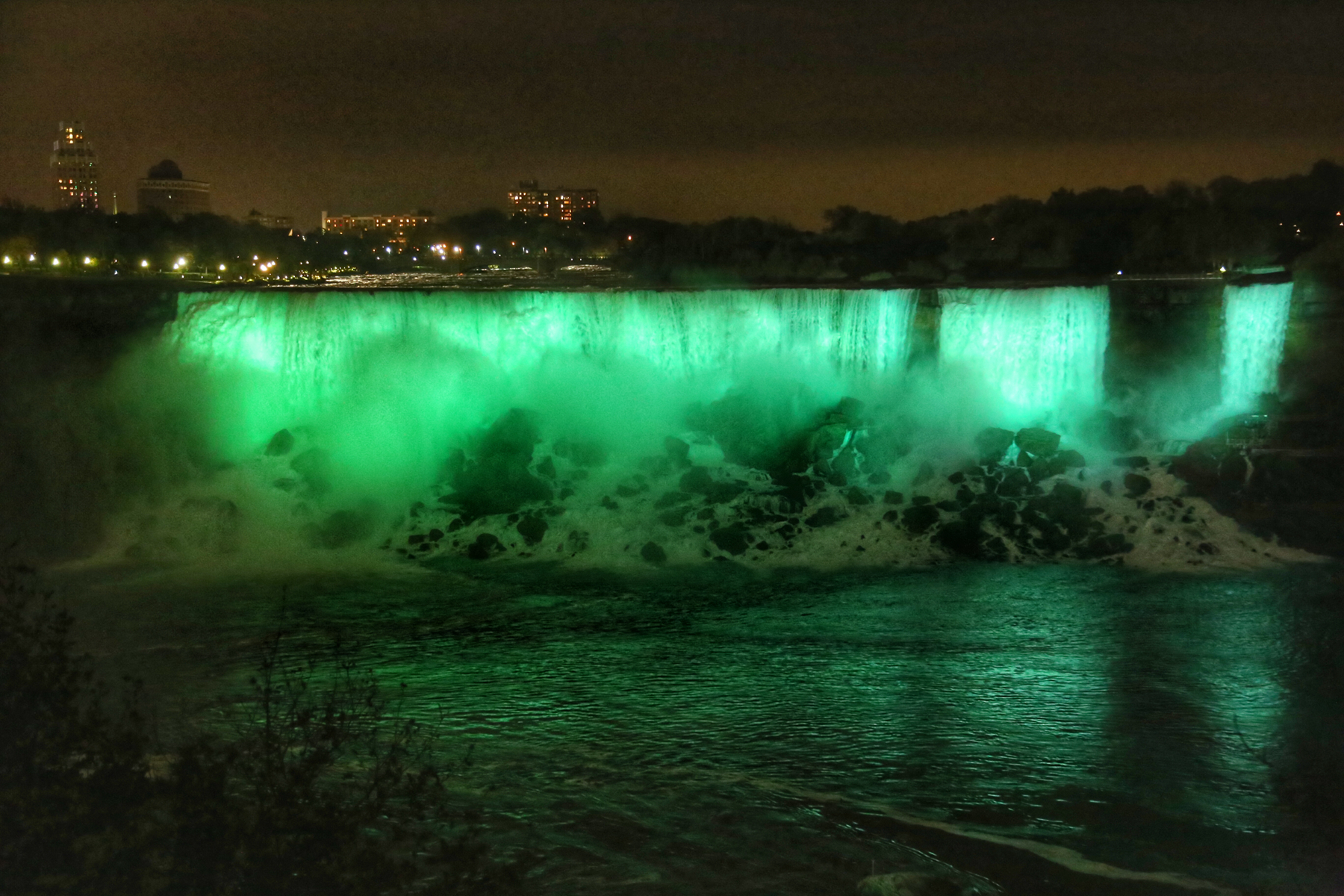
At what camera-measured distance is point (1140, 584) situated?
16.2 metres

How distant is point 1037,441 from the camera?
64.1ft

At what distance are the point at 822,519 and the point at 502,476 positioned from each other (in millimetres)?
4876

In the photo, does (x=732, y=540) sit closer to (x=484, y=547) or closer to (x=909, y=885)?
(x=484, y=547)

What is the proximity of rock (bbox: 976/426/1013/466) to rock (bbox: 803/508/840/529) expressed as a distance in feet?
9.08

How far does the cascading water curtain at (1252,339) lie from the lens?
21281mm

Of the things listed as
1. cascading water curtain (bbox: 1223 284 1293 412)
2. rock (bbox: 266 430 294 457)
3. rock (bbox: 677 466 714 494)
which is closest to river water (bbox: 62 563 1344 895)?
rock (bbox: 677 466 714 494)

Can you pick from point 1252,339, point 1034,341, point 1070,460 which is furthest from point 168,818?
point 1252,339

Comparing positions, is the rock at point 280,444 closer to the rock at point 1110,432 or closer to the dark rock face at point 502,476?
the dark rock face at point 502,476

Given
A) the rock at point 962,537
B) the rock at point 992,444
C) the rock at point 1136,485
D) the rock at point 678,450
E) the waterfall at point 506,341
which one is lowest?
the rock at point 962,537

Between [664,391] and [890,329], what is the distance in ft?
12.9

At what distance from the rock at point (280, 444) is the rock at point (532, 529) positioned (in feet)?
15.0

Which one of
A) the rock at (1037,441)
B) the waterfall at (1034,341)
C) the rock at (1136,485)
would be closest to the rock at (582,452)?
the waterfall at (1034,341)

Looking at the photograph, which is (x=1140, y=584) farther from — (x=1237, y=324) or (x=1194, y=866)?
(x=1194, y=866)

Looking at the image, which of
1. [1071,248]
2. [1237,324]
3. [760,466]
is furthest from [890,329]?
[1071,248]
